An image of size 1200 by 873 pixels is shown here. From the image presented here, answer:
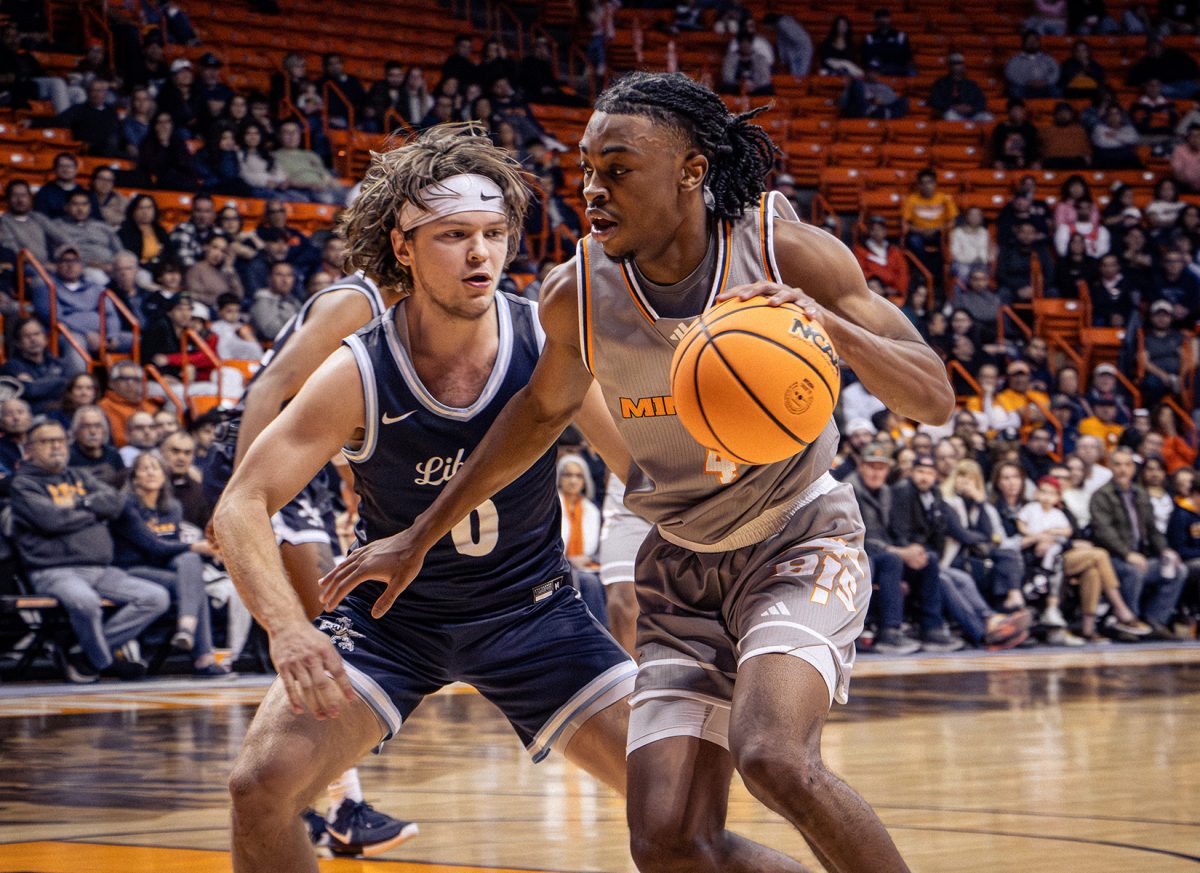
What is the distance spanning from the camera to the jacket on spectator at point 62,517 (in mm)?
8883

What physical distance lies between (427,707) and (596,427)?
5.14m

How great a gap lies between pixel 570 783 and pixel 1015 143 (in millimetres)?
14354

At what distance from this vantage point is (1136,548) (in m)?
12.7

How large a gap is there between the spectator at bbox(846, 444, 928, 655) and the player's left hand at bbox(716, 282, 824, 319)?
27.1 ft

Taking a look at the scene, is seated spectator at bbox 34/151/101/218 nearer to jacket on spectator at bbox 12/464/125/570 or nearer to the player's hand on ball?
jacket on spectator at bbox 12/464/125/570

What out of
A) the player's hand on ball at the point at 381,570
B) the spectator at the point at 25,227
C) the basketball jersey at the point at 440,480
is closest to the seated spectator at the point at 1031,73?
the spectator at the point at 25,227

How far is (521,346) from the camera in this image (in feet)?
13.1

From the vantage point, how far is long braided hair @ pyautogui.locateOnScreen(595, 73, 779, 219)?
333 centimetres

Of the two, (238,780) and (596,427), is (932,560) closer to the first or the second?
(596,427)

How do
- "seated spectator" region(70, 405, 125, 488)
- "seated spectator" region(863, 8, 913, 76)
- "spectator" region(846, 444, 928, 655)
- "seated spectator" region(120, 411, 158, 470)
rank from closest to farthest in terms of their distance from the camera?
"seated spectator" region(70, 405, 125, 488)
"seated spectator" region(120, 411, 158, 470)
"spectator" region(846, 444, 928, 655)
"seated spectator" region(863, 8, 913, 76)

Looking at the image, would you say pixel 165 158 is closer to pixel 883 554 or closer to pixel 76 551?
pixel 76 551

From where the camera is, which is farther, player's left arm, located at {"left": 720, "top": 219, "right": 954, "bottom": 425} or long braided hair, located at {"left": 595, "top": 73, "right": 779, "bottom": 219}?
long braided hair, located at {"left": 595, "top": 73, "right": 779, "bottom": 219}

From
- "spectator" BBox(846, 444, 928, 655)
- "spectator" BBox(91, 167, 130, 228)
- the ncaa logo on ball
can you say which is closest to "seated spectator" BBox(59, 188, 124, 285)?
"spectator" BBox(91, 167, 130, 228)

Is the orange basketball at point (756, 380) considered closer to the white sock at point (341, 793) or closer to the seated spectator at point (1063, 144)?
the white sock at point (341, 793)
